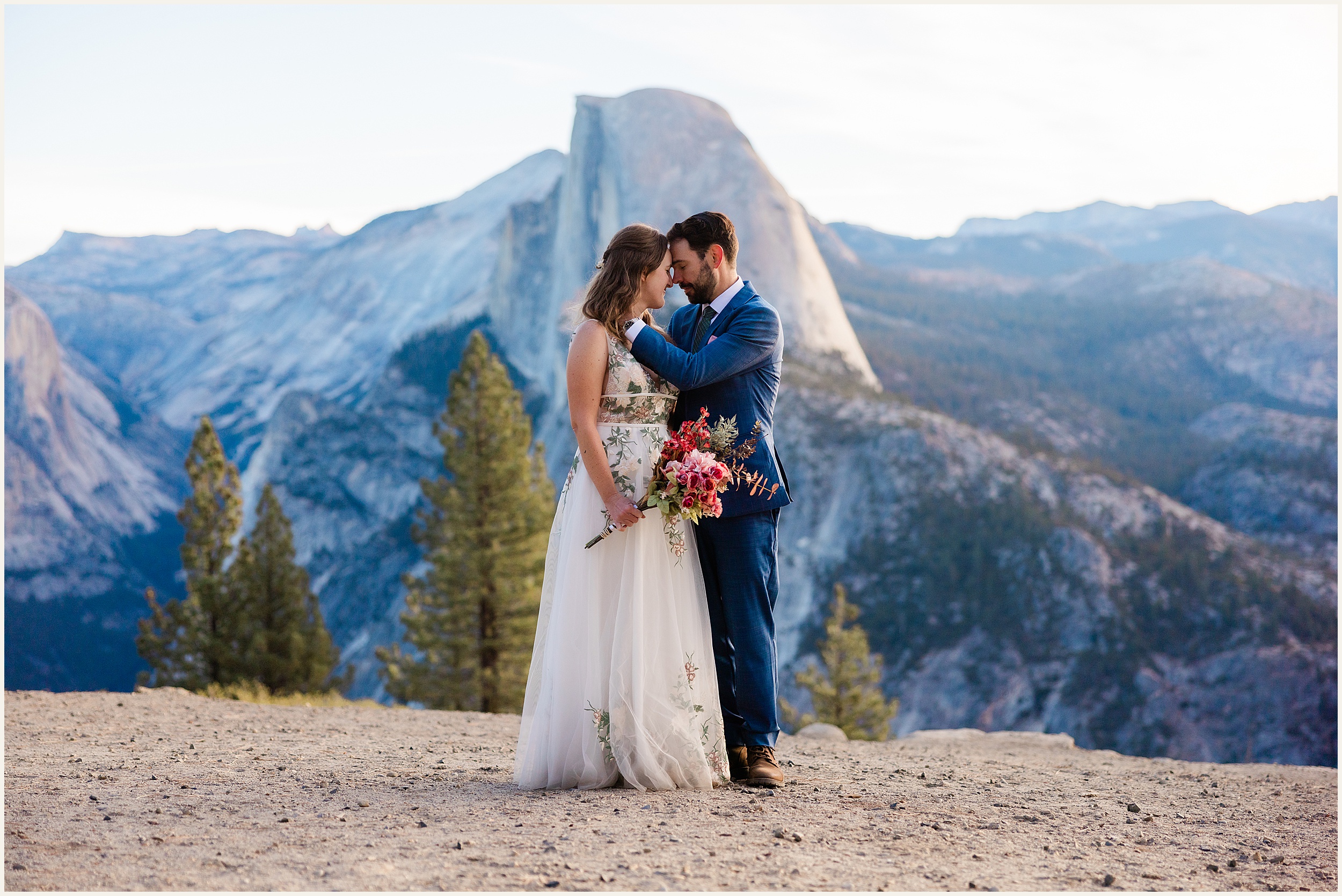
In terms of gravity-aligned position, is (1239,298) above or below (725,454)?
above

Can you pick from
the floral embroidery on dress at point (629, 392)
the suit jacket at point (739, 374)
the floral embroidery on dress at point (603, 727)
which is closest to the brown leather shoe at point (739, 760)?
the floral embroidery on dress at point (603, 727)

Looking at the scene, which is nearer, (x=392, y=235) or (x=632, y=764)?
(x=632, y=764)

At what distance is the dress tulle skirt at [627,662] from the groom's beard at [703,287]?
71 centimetres

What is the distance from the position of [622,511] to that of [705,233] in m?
1.39

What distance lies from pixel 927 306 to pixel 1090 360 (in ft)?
50.4

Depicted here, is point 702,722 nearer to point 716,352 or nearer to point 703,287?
point 716,352

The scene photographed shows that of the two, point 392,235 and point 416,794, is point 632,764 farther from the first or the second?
point 392,235

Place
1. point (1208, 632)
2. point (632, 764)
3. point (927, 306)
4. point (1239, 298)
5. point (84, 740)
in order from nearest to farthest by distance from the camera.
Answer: point (632, 764) < point (84, 740) < point (1208, 632) < point (1239, 298) < point (927, 306)

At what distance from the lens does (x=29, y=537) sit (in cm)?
7831

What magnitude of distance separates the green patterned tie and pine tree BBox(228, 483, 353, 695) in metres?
17.4

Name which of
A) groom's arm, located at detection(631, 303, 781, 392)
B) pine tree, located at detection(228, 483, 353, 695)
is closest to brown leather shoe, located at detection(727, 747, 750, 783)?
groom's arm, located at detection(631, 303, 781, 392)

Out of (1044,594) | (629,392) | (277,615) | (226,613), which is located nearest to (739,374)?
(629,392)

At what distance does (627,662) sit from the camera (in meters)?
4.84

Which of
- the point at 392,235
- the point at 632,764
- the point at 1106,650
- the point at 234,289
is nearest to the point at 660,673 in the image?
the point at 632,764
